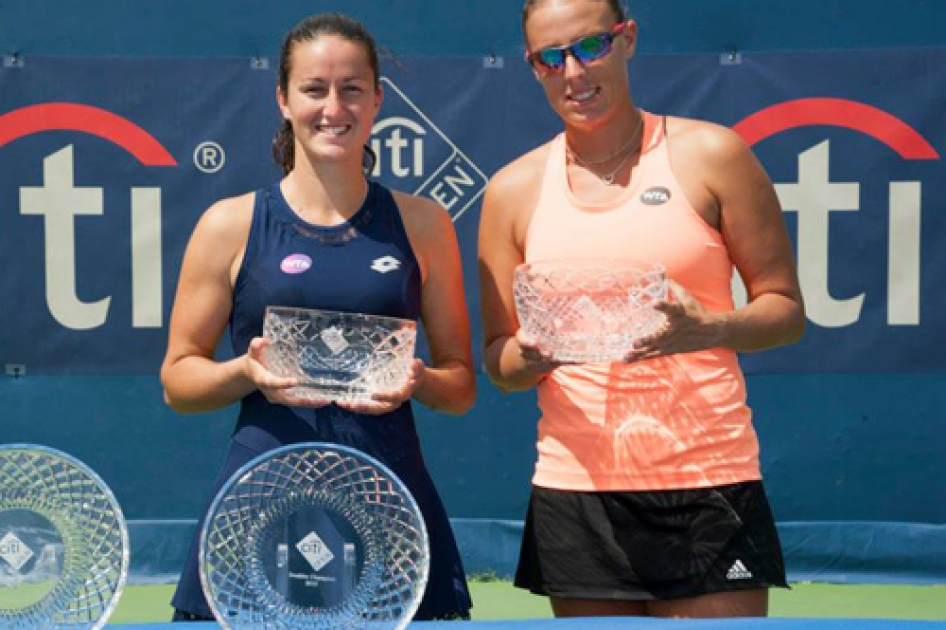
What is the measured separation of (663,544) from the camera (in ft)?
7.59

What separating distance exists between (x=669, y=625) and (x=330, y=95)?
92 cm

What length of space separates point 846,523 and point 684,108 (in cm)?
148

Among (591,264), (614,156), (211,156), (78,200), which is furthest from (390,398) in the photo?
(78,200)

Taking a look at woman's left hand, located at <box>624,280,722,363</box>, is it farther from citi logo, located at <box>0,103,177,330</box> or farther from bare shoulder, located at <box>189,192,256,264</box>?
citi logo, located at <box>0,103,177,330</box>

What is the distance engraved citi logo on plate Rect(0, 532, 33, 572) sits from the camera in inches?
69.7

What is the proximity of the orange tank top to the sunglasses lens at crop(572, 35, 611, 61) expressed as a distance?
0.18m

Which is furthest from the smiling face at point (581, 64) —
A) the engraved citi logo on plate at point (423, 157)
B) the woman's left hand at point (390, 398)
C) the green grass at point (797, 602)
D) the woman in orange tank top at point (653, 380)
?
the engraved citi logo on plate at point (423, 157)

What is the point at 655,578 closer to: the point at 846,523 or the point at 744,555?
the point at 744,555

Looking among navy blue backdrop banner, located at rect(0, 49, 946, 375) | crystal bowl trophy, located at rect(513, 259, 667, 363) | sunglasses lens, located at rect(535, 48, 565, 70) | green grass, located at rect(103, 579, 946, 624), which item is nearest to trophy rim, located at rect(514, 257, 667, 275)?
crystal bowl trophy, located at rect(513, 259, 667, 363)

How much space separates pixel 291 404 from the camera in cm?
206

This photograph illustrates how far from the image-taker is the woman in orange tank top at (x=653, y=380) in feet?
7.50

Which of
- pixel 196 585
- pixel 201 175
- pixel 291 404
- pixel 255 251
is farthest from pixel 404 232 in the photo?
pixel 201 175

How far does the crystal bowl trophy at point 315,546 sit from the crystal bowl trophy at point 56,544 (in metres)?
0.13

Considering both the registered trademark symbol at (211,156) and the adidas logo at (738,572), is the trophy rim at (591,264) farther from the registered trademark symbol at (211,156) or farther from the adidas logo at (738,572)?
the registered trademark symbol at (211,156)
